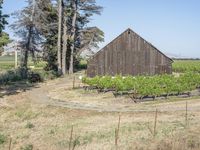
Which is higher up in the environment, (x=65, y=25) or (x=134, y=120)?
(x=65, y=25)

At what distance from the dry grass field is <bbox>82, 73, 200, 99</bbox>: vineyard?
3.71ft

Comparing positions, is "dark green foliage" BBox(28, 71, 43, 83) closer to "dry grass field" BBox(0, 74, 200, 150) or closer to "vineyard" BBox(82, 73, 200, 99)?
"vineyard" BBox(82, 73, 200, 99)

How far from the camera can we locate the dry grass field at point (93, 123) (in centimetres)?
1952

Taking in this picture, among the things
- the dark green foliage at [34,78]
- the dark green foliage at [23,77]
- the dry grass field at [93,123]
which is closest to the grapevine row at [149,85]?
the dry grass field at [93,123]

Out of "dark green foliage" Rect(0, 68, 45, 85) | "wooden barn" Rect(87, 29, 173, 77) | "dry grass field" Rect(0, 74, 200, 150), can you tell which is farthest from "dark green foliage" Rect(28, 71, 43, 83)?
"dry grass field" Rect(0, 74, 200, 150)

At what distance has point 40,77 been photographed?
173 feet

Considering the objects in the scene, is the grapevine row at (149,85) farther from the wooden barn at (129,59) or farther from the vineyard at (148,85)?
the wooden barn at (129,59)

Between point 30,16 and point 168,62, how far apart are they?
19.4m

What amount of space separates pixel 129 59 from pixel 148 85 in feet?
61.3

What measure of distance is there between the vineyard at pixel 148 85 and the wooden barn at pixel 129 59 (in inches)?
445

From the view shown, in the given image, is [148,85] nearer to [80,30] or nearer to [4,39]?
[4,39]

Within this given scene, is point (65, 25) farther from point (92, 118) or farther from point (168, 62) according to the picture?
point (92, 118)

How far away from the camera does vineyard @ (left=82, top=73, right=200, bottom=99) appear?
34031mm

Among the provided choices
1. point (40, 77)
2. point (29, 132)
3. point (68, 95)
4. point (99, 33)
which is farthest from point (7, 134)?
point (99, 33)
